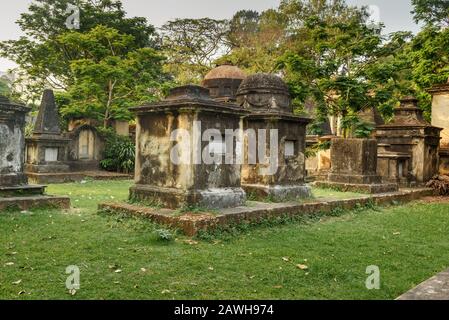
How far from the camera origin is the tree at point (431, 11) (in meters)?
23.9

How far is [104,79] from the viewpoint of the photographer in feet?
62.9

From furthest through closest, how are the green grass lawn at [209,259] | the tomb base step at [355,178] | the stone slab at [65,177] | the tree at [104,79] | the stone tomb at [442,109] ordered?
1. the tree at [104,79]
2. the stone tomb at [442,109]
3. the stone slab at [65,177]
4. the tomb base step at [355,178]
5. the green grass lawn at [209,259]

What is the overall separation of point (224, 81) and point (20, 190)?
8839 mm

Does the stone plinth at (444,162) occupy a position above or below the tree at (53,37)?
below

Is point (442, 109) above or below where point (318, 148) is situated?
above

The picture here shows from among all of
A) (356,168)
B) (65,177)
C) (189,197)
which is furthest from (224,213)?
(65,177)

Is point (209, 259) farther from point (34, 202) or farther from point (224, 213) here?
point (34, 202)

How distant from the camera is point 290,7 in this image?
28172mm

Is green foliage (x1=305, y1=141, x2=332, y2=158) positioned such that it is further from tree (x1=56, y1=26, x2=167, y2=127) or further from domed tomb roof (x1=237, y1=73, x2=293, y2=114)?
tree (x1=56, y1=26, x2=167, y2=127)

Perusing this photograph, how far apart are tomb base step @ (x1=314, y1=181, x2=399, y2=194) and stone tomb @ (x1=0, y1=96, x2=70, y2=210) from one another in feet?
24.4

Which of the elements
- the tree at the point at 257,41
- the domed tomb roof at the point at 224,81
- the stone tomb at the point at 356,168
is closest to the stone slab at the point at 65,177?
the domed tomb roof at the point at 224,81

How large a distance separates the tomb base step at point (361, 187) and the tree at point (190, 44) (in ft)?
53.7

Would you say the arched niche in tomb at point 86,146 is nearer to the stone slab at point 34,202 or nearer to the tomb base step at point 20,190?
the tomb base step at point 20,190
